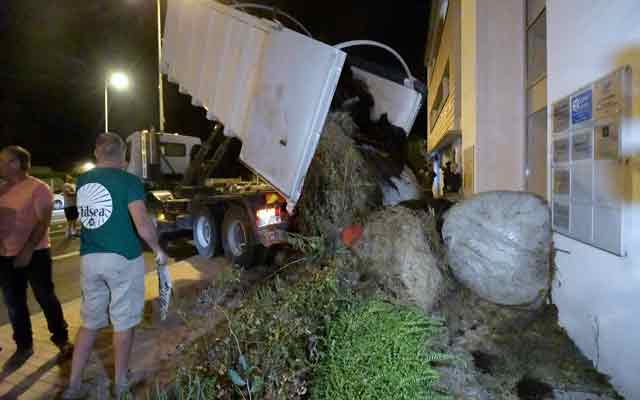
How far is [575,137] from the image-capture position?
3279 millimetres

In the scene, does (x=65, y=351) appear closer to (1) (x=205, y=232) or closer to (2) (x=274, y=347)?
(2) (x=274, y=347)

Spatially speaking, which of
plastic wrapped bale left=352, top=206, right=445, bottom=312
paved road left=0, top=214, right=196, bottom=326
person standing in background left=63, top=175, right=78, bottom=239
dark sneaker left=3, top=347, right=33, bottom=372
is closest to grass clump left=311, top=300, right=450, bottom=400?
plastic wrapped bale left=352, top=206, right=445, bottom=312

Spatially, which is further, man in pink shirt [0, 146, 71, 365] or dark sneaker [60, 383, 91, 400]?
man in pink shirt [0, 146, 71, 365]

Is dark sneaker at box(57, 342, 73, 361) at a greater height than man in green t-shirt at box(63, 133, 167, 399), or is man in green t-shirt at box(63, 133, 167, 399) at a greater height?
man in green t-shirt at box(63, 133, 167, 399)

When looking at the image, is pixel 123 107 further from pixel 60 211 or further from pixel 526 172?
pixel 526 172

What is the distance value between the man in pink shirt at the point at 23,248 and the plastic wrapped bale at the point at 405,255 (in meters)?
2.68

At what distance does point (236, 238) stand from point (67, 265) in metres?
3.29

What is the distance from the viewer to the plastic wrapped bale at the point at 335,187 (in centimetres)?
389

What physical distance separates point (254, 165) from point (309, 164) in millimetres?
937

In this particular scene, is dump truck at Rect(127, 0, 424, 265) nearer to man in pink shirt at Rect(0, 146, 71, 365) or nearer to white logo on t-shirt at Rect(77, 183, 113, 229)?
white logo on t-shirt at Rect(77, 183, 113, 229)

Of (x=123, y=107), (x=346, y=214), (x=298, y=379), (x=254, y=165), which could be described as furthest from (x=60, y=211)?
(x=298, y=379)

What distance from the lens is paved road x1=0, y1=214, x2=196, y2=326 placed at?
16.6 feet

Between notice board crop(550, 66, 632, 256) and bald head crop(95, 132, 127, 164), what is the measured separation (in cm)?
342

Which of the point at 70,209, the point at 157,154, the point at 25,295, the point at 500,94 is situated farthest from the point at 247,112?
the point at 70,209
